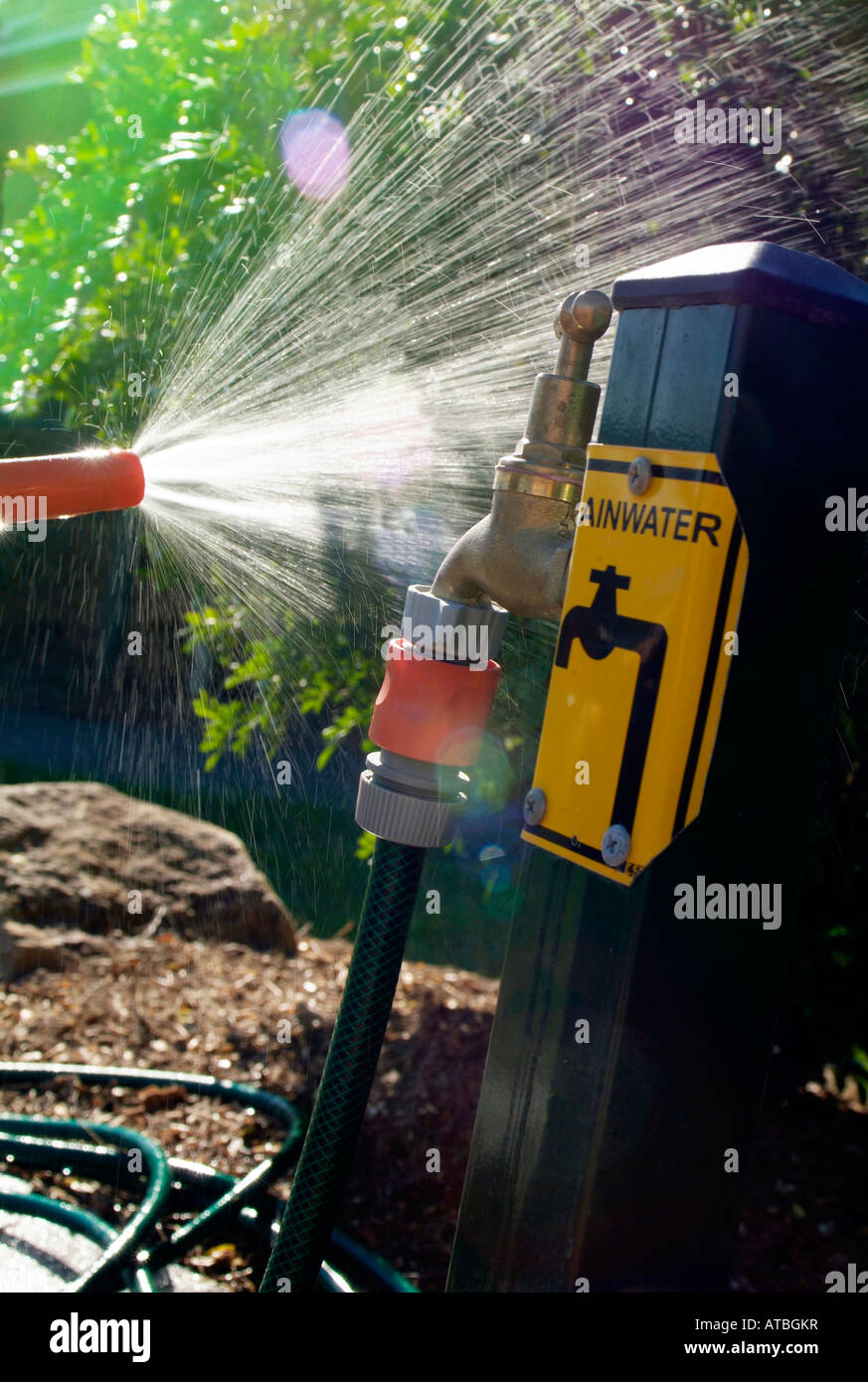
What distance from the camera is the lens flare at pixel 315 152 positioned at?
2.98 metres

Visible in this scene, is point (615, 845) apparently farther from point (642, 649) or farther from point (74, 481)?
point (74, 481)

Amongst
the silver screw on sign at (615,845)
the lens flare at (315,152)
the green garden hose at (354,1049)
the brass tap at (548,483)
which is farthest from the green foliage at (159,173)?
the silver screw on sign at (615,845)

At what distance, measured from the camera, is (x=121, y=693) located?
793 centimetres

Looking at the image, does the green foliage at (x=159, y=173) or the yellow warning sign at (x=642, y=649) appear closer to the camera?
the yellow warning sign at (x=642, y=649)

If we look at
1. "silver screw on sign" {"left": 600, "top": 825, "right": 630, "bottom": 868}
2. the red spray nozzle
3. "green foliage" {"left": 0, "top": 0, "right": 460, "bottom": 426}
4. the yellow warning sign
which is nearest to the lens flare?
"green foliage" {"left": 0, "top": 0, "right": 460, "bottom": 426}

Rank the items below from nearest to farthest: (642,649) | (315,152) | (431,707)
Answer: (642,649)
(431,707)
(315,152)

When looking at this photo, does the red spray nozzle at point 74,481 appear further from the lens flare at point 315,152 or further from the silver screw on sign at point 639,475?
the lens flare at point 315,152

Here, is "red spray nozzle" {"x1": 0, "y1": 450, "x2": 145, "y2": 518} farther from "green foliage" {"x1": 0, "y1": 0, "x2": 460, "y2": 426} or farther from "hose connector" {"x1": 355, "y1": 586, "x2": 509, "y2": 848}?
"green foliage" {"x1": 0, "y1": 0, "x2": 460, "y2": 426}

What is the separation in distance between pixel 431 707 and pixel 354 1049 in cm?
53

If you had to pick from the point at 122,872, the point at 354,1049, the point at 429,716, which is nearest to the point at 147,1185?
the point at 354,1049

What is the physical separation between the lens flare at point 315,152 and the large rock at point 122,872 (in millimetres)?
2307

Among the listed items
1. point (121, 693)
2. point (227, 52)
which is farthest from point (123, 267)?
point (121, 693)

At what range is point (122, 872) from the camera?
3996 mm
